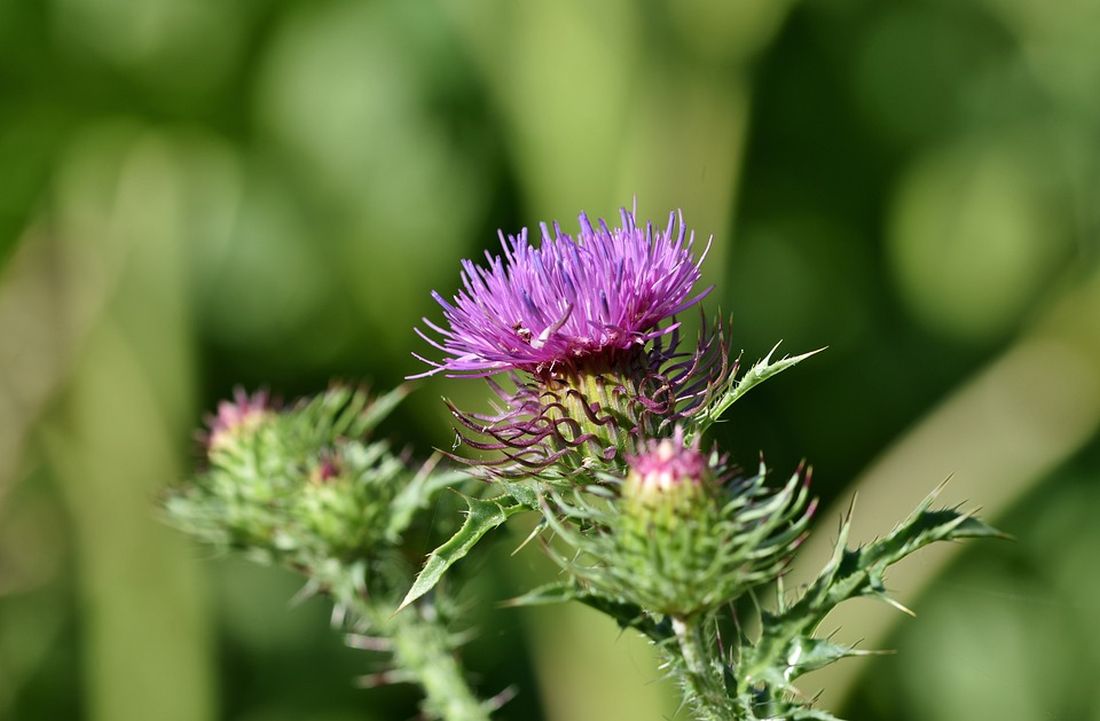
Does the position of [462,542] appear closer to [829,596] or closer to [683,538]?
[683,538]

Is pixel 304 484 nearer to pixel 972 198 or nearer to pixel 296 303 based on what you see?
pixel 296 303

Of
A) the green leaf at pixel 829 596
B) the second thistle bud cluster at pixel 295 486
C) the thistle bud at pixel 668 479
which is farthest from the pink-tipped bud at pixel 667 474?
the second thistle bud cluster at pixel 295 486

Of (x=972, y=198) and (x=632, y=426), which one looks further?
(x=972, y=198)

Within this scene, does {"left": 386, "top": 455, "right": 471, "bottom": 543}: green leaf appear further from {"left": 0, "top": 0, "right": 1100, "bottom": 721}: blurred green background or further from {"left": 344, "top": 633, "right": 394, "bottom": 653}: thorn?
{"left": 0, "top": 0, "right": 1100, "bottom": 721}: blurred green background

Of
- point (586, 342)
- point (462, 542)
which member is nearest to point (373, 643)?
point (462, 542)

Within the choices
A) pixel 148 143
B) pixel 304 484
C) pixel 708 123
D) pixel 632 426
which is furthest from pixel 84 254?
pixel 632 426

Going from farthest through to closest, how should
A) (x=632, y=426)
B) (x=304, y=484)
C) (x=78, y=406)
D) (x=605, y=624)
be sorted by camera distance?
(x=78, y=406) → (x=605, y=624) → (x=304, y=484) → (x=632, y=426)
